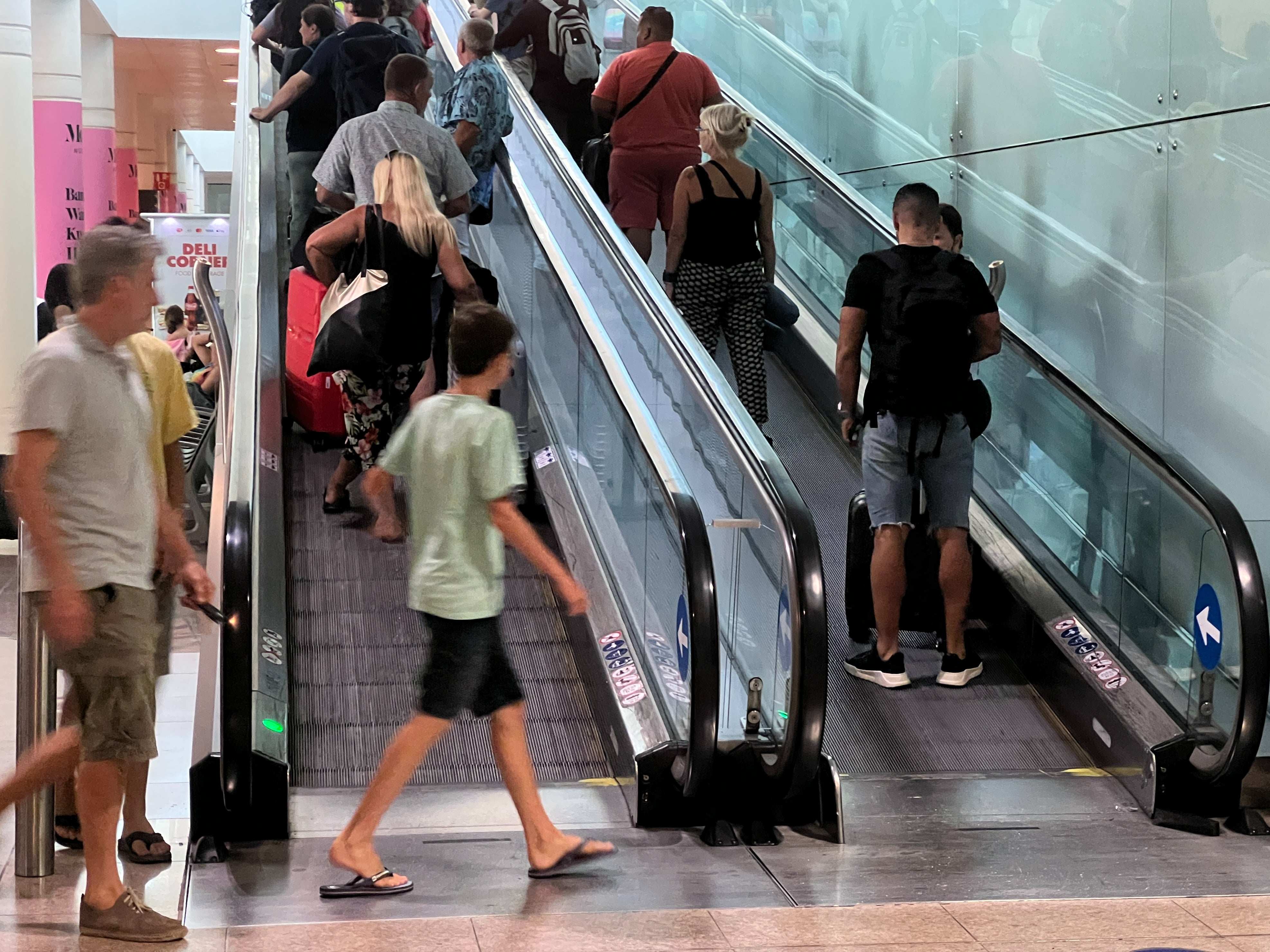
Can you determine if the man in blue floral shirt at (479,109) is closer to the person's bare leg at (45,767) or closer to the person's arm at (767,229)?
the person's arm at (767,229)

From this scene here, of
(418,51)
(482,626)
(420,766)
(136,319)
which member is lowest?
(420,766)

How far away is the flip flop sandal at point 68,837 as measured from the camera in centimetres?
421

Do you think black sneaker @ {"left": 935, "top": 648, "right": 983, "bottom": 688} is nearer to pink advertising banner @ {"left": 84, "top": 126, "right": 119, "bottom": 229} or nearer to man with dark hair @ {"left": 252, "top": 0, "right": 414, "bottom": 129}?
man with dark hair @ {"left": 252, "top": 0, "right": 414, "bottom": 129}

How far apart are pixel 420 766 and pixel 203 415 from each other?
6233mm

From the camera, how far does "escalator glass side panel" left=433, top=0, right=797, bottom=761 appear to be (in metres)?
4.52

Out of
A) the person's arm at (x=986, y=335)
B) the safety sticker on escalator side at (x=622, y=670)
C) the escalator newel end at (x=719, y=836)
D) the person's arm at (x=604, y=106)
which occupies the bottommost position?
the escalator newel end at (x=719, y=836)

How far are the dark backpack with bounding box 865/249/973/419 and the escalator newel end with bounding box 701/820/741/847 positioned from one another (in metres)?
1.78

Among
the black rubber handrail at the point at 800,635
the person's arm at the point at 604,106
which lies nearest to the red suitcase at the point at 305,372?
the person's arm at the point at 604,106

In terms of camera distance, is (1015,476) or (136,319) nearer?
(136,319)

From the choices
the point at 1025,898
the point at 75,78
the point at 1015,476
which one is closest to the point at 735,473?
the point at 1025,898

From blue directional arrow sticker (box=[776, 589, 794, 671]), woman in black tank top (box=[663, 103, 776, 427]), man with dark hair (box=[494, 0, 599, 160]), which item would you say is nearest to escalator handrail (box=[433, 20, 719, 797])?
blue directional arrow sticker (box=[776, 589, 794, 671])

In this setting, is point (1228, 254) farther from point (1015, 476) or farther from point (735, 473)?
point (735, 473)

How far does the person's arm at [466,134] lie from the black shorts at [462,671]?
427 cm

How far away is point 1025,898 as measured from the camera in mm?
3945
